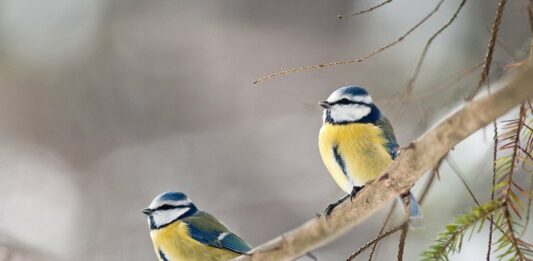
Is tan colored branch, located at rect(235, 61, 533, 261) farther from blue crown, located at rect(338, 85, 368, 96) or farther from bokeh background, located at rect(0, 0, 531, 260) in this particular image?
bokeh background, located at rect(0, 0, 531, 260)

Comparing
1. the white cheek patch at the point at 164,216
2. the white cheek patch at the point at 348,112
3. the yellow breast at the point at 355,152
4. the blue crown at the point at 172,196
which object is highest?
the blue crown at the point at 172,196

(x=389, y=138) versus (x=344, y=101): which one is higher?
(x=344, y=101)

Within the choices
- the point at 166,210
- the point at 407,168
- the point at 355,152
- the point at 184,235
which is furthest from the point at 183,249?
the point at 407,168

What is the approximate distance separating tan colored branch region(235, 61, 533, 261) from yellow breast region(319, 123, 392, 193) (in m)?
0.45

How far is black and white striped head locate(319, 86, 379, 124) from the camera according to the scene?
1655 mm

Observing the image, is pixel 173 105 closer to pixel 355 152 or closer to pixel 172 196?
pixel 172 196

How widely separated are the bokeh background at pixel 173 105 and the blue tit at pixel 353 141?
199 cm

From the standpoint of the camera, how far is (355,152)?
1.61m

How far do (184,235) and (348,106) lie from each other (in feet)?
2.10

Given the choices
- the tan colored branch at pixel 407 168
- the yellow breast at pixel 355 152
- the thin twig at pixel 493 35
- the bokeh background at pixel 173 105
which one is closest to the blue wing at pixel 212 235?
the yellow breast at pixel 355 152

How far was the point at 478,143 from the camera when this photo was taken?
223cm

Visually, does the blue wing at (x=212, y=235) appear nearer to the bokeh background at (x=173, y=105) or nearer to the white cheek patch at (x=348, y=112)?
the white cheek patch at (x=348, y=112)

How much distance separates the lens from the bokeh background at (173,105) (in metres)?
3.92

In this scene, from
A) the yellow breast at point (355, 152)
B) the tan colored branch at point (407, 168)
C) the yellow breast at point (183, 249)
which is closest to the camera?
the tan colored branch at point (407, 168)
